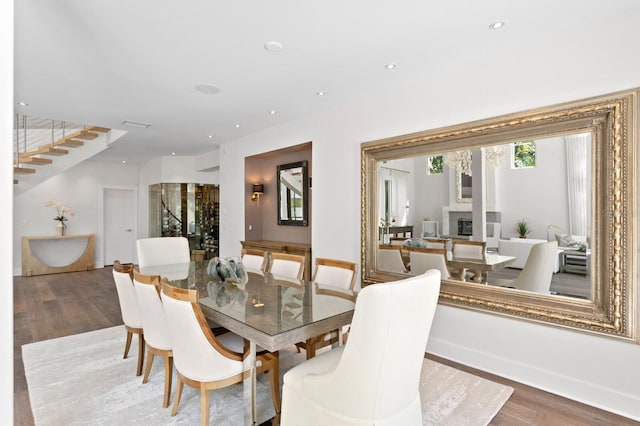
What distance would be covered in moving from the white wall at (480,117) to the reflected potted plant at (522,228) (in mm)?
728

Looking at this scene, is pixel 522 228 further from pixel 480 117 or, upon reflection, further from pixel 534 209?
pixel 480 117

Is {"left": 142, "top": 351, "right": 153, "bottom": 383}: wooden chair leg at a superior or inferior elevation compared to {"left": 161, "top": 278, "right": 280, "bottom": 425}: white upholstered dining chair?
inferior

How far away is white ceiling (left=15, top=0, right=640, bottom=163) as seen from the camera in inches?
85.7

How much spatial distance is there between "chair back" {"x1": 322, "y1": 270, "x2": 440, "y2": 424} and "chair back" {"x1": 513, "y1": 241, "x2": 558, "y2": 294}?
60.0 inches

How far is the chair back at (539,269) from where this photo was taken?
2.59 m

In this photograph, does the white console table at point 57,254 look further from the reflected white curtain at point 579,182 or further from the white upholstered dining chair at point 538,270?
the reflected white curtain at point 579,182

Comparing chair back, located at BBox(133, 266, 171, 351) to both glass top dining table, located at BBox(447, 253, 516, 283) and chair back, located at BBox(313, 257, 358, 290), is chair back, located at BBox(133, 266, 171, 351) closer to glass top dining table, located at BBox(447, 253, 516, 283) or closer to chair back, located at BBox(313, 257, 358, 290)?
chair back, located at BBox(313, 257, 358, 290)

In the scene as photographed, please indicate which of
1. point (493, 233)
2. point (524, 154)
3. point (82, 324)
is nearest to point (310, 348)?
point (493, 233)

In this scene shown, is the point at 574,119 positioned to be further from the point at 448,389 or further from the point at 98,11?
the point at 98,11

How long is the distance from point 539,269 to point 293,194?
3764 millimetres

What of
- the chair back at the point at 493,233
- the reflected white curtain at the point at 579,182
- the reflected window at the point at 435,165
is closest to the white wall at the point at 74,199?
the reflected window at the point at 435,165

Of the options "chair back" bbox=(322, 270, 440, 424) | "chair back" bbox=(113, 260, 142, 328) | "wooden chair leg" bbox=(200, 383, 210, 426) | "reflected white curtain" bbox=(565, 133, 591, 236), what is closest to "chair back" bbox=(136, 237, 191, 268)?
"chair back" bbox=(113, 260, 142, 328)

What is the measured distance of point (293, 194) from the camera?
561cm

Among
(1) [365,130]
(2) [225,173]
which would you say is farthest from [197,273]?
(2) [225,173]
